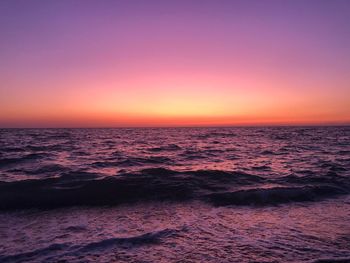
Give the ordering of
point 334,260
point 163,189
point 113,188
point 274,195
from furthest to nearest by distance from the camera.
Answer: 1. point 113,188
2. point 163,189
3. point 274,195
4. point 334,260

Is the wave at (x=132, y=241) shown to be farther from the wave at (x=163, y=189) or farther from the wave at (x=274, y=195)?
the wave at (x=163, y=189)

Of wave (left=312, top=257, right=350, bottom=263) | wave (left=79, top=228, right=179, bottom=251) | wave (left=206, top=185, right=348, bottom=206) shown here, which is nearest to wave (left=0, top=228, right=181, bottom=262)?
wave (left=79, top=228, right=179, bottom=251)

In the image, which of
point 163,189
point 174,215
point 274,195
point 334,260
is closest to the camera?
point 334,260

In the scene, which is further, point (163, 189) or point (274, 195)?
point (163, 189)

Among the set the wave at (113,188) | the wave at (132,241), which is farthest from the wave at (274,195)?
the wave at (132,241)

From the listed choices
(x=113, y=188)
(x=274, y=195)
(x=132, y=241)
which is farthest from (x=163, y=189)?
(x=132, y=241)

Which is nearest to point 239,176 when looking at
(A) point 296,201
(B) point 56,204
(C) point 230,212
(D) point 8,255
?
(A) point 296,201

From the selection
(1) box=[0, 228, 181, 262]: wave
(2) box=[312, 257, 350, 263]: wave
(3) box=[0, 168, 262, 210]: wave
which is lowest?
(3) box=[0, 168, 262, 210]: wave

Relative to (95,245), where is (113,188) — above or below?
below

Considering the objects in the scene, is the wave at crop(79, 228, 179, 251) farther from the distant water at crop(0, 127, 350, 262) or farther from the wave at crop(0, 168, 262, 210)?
the wave at crop(0, 168, 262, 210)

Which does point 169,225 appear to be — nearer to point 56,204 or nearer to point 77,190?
point 56,204

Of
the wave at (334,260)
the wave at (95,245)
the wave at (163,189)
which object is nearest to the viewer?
the wave at (334,260)

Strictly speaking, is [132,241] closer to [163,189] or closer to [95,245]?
[95,245]

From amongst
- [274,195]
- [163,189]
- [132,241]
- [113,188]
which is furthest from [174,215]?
[113,188]
